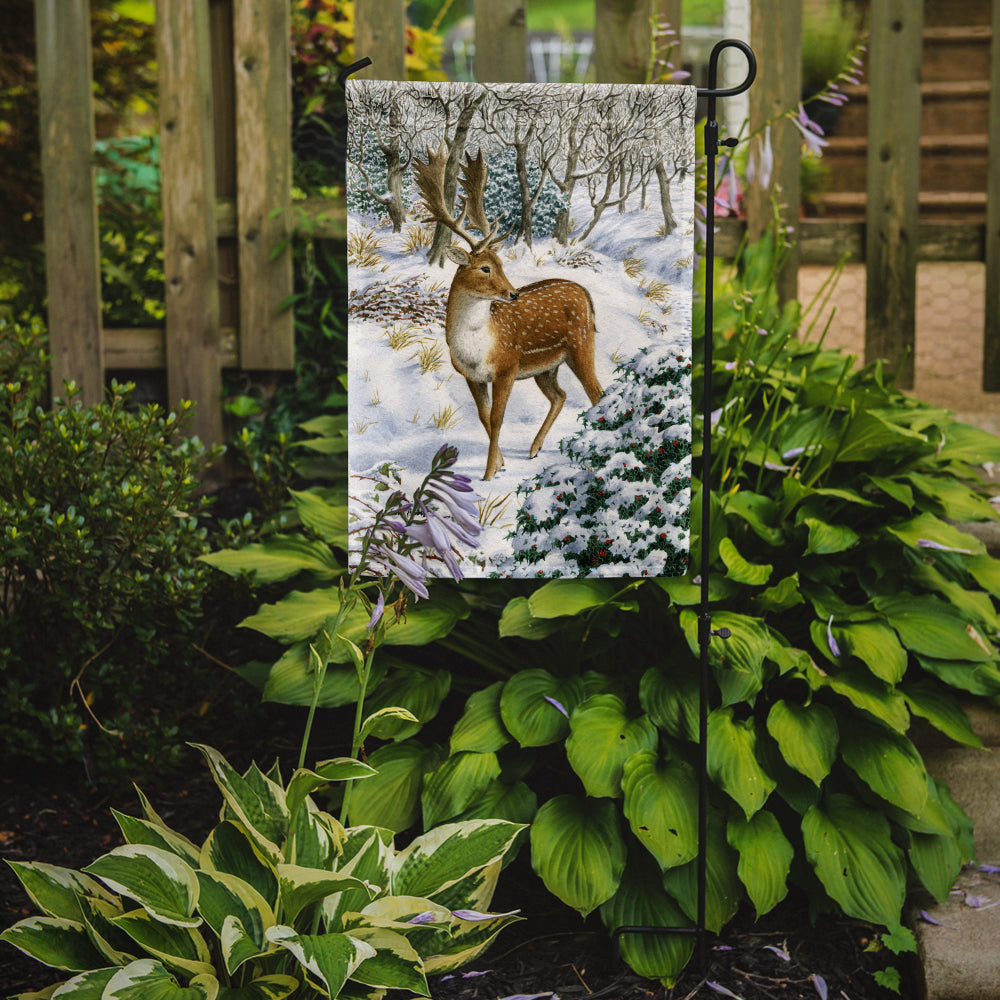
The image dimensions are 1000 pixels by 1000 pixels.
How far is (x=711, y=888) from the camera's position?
1.92m

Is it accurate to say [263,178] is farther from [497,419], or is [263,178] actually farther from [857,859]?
[857,859]

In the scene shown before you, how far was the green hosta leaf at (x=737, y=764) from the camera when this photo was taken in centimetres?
189

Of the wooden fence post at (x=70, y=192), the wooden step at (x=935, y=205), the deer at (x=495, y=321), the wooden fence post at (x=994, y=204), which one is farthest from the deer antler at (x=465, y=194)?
the wooden step at (x=935, y=205)

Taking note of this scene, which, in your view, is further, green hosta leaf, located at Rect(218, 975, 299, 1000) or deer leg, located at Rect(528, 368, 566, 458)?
deer leg, located at Rect(528, 368, 566, 458)

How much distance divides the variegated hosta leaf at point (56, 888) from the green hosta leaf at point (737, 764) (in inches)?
42.0

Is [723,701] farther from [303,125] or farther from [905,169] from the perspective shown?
[303,125]

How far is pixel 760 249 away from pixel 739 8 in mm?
5328

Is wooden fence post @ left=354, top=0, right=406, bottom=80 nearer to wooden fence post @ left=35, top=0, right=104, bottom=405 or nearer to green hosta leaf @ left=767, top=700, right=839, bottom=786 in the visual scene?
wooden fence post @ left=35, top=0, right=104, bottom=405

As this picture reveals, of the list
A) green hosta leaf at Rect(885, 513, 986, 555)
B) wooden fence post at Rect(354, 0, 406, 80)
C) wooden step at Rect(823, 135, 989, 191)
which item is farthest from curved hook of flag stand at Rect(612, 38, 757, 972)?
wooden step at Rect(823, 135, 989, 191)

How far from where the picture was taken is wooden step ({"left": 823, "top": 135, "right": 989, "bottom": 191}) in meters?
6.27

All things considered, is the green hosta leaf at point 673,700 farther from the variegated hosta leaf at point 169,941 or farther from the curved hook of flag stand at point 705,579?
the variegated hosta leaf at point 169,941

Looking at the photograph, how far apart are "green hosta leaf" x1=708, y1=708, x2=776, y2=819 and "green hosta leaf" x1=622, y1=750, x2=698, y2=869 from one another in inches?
2.6

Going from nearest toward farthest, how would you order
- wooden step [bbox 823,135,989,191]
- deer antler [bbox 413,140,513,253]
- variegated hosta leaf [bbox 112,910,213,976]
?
1. variegated hosta leaf [bbox 112,910,213,976]
2. deer antler [bbox 413,140,513,253]
3. wooden step [bbox 823,135,989,191]

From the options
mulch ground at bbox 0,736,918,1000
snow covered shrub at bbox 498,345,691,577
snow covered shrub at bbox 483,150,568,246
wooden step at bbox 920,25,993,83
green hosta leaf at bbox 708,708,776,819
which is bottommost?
mulch ground at bbox 0,736,918,1000
